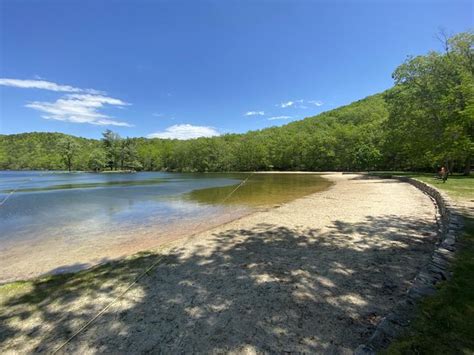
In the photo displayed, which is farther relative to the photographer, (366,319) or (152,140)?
(152,140)

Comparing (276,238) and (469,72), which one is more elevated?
(469,72)

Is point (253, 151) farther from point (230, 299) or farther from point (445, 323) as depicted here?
point (445, 323)

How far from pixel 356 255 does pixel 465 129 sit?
23.8 meters

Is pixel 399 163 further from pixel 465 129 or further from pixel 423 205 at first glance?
pixel 423 205

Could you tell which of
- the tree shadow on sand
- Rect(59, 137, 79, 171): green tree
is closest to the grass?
the tree shadow on sand

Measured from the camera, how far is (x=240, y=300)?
385 centimetres

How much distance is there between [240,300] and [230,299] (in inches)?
6.7

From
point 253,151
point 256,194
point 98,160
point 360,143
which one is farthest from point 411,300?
point 98,160

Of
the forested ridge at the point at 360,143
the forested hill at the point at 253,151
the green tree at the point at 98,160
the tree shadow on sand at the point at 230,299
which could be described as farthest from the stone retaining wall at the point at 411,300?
the green tree at the point at 98,160

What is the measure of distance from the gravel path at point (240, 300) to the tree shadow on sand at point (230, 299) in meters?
0.02

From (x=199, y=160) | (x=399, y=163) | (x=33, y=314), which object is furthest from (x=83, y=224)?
(x=199, y=160)

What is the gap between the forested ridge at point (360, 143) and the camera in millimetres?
22828

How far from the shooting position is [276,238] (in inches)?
277

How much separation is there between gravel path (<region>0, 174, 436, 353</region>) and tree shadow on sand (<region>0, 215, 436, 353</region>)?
0.05 feet
